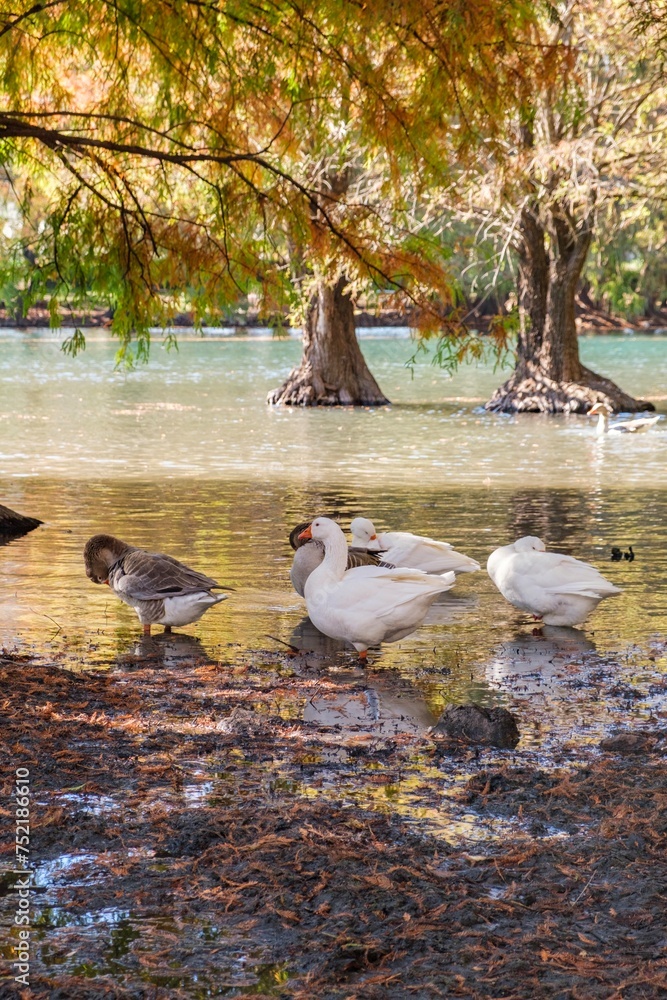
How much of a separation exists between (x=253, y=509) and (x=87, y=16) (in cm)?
719

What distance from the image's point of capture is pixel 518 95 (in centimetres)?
936

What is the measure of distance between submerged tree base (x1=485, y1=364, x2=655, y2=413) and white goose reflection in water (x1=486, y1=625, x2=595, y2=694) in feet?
66.2

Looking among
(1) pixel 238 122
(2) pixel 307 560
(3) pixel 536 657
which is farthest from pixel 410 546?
(1) pixel 238 122

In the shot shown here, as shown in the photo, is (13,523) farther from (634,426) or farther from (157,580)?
(634,426)

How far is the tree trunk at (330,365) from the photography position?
31312mm

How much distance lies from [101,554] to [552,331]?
21641 mm

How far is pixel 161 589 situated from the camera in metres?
9.08

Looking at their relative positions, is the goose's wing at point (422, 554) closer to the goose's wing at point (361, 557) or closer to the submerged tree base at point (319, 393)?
the goose's wing at point (361, 557)

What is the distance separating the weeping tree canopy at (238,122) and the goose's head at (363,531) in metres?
2.05

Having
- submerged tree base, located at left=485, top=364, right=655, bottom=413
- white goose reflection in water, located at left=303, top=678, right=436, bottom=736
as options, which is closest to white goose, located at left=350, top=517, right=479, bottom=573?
white goose reflection in water, located at left=303, top=678, right=436, bottom=736

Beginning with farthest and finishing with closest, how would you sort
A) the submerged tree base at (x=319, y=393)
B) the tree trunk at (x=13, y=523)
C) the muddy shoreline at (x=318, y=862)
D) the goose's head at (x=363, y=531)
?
the submerged tree base at (x=319, y=393)
the tree trunk at (x=13, y=523)
the goose's head at (x=363, y=531)
the muddy shoreline at (x=318, y=862)

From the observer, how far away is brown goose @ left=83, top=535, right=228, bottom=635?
9.07 meters

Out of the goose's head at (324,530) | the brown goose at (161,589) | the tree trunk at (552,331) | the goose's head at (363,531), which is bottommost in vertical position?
the brown goose at (161,589)

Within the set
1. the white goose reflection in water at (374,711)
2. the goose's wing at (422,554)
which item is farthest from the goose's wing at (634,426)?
the white goose reflection in water at (374,711)
